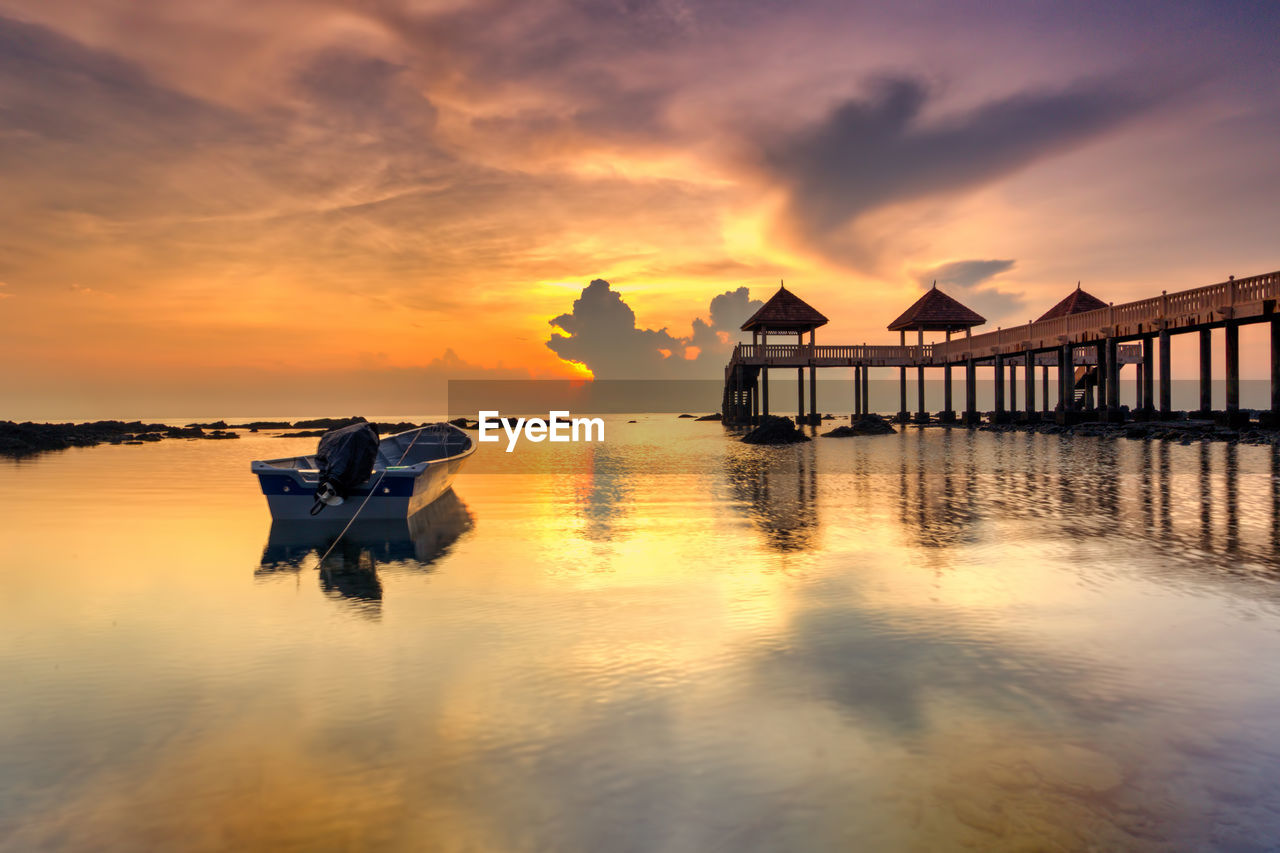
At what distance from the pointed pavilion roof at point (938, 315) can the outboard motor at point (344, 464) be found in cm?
4521

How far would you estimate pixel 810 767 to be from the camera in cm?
406

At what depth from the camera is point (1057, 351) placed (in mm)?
42031

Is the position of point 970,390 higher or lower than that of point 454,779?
higher

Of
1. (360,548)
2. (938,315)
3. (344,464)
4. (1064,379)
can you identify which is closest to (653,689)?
(360,548)

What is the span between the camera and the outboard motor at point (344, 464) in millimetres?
12578

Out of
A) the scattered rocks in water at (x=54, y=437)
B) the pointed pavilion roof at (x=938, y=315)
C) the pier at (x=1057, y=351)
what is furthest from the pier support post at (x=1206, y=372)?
the scattered rocks in water at (x=54, y=437)

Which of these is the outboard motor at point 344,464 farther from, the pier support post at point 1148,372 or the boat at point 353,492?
the pier support post at point 1148,372

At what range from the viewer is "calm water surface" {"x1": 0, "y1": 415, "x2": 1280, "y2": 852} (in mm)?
3594

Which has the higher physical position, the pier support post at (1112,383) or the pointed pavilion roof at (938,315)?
the pointed pavilion roof at (938,315)

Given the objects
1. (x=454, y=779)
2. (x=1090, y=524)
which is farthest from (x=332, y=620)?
(x=1090, y=524)

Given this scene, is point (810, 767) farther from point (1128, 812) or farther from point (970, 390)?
point (970, 390)

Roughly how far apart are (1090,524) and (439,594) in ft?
32.4

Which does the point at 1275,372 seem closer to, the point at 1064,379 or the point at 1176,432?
the point at 1176,432

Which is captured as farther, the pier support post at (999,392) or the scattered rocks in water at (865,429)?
the pier support post at (999,392)
